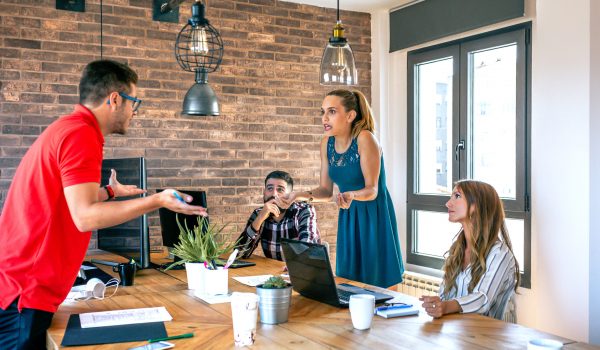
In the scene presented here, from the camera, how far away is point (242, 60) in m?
5.07

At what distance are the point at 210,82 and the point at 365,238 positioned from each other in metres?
2.08

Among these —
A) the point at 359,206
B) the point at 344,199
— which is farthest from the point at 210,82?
the point at 344,199

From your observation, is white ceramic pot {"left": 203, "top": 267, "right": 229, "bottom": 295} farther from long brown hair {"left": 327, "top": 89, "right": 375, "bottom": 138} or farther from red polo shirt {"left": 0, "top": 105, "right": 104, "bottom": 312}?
long brown hair {"left": 327, "top": 89, "right": 375, "bottom": 138}

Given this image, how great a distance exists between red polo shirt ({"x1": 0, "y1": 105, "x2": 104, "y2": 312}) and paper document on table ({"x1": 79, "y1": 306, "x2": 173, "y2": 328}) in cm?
16

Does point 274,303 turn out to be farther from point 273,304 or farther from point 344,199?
point 344,199

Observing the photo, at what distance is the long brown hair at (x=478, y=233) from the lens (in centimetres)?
254

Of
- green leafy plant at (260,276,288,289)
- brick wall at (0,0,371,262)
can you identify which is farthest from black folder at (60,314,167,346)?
brick wall at (0,0,371,262)

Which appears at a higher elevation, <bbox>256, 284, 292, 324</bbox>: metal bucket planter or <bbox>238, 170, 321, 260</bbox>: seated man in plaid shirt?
<bbox>238, 170, 321, 260</bbox>: seated man in plaid shirt

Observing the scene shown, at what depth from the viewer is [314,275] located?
237 centimetres

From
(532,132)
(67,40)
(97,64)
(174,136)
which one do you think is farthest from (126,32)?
(532,132)

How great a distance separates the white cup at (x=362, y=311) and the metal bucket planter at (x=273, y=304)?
0.75ft

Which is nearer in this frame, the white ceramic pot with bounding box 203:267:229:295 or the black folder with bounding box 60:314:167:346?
the black folder with bounding box 60:314:167:346

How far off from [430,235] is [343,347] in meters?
3.67

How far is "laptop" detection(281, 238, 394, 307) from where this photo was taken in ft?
7.53
